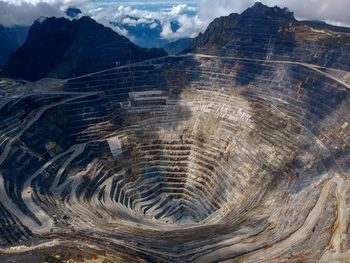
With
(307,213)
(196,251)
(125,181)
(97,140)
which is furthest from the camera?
(97,140)

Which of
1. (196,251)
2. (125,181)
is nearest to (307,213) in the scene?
(196,251)

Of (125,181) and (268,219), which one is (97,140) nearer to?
(125,181)

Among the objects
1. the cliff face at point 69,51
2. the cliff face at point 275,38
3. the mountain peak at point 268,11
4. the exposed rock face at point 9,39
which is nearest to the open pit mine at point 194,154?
the cliff face at point 275,38

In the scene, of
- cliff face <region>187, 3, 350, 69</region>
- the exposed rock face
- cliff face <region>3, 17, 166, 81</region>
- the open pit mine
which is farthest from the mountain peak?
the exposed rock face

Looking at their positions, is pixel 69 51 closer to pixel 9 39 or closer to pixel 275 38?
pixel 275 38

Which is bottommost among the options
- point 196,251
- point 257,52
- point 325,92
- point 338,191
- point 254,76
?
point 196,251

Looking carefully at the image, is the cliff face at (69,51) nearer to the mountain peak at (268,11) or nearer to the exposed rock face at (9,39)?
the mountain peak at (268,11)
